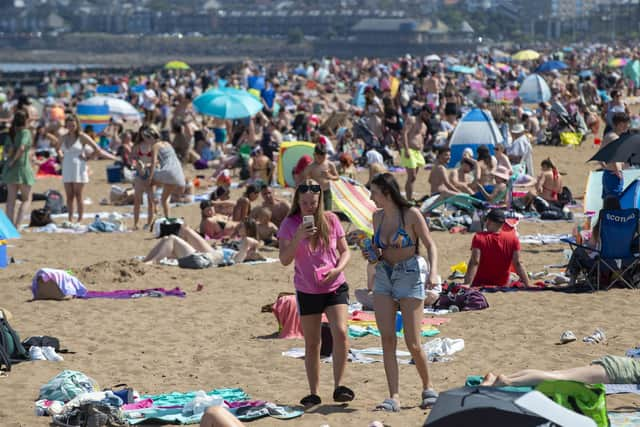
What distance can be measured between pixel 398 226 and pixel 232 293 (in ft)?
12.9

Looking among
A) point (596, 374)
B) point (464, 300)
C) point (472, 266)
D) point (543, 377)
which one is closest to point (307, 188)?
point (543, 377)

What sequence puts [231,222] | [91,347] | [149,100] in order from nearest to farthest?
[91,347] < [231,222] < [149,100]

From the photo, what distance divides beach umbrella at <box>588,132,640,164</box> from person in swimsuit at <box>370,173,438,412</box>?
395 cm

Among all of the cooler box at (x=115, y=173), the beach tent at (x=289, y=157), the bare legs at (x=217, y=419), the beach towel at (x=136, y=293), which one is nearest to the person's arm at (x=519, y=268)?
the beach towel at (x=136, y=293)

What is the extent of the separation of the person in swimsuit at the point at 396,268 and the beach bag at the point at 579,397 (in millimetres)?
1212

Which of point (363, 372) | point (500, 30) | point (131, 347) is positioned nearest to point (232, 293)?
Answer: point (131, 347)

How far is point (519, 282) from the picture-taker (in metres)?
8.96

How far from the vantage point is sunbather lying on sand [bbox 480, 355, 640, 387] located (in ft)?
16.8

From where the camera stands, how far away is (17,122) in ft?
37.0

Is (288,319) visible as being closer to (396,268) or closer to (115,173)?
(396,268)

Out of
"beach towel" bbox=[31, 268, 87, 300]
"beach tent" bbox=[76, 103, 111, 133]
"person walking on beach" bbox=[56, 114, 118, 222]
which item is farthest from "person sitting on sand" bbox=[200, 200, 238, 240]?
"beach tent" bbox=[76, 103, 111, 133]

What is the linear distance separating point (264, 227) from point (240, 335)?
367cm

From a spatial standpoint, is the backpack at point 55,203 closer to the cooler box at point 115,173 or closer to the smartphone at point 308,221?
the cooler box at point 115,173

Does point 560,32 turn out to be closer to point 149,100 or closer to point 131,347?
point 149,100
